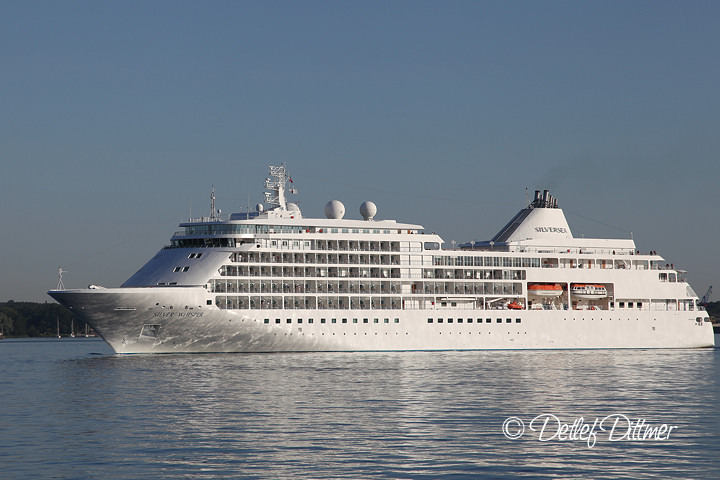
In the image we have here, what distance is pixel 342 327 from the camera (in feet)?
248

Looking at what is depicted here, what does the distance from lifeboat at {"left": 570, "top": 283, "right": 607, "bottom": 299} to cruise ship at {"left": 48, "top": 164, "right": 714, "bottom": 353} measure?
0.38 feet

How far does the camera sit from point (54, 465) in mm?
26969

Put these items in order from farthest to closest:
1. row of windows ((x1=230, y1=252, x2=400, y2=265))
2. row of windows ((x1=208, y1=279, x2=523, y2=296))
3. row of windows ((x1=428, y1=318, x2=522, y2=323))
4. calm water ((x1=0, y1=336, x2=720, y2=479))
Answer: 1. row of windows ((x1=428, y1=318, x2=522, y2=323))
2. row of windows ((x1=230, y1=252, x2=400, y2=265))
3. row of windows ((x1=208, y1=279, x2=523, y2=296))
4. calm water ((x1=0, y1=336, x2=720, y2=479))

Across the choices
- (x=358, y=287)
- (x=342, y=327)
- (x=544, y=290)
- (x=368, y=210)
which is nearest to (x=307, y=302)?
(x=342, y=327)

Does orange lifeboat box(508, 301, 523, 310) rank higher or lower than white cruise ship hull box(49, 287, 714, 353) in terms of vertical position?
higher

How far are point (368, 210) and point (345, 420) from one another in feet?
159

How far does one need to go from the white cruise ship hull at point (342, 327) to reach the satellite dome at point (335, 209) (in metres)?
9.33

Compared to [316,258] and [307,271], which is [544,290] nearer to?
[316,258]

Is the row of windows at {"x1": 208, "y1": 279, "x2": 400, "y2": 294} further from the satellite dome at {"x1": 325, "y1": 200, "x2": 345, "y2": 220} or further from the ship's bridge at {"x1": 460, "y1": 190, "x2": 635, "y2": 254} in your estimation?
the ship's bridge at {"x1": 460, "y1": 190, "x2": 635, "y2": 254}

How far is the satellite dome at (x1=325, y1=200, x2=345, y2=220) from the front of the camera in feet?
267

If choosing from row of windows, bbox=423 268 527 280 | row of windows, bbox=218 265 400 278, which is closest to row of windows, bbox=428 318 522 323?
row of windows, bbox=423 268 527 280

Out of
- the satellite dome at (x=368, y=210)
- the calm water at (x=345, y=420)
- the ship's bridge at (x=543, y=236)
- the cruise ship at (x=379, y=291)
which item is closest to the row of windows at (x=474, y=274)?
the cruise ship at (x=379, y=291)

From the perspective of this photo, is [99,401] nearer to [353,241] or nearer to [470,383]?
[470,383]

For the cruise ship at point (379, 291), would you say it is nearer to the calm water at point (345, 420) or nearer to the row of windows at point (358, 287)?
the row of windows at point (358, 287)
